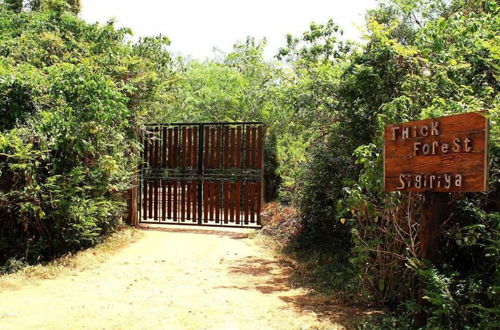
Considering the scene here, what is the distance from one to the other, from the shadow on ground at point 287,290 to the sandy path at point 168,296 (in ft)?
0.05

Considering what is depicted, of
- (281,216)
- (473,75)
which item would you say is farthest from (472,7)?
(281,216)

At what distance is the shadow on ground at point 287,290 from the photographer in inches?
193

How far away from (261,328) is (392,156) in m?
2.18

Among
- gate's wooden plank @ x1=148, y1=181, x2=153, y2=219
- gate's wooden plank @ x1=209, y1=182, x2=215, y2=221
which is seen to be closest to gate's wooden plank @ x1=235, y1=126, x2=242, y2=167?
gate's wooden plank @ x1=209, y1=182, x2=215, y2=221

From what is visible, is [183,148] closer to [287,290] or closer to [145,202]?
[145,202]

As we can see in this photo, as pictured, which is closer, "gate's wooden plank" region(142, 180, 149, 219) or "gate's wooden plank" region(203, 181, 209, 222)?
"gate's wooden plank" region(203, 181, 209, 222)

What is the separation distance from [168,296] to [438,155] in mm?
3767

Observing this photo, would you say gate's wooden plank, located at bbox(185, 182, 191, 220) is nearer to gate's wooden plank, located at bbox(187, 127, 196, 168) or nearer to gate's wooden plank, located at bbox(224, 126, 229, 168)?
gate's wooden plank, located at bbox(187, 127, 196, 168)

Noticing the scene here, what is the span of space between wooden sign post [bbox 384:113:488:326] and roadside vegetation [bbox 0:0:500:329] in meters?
0.25

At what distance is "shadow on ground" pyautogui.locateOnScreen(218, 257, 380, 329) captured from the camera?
4.89 metres

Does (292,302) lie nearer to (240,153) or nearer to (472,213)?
(472,213)

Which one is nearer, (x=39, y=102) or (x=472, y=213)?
(x=472, y=213)

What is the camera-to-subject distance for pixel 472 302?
3662mm

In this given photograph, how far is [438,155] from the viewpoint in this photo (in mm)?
3729
